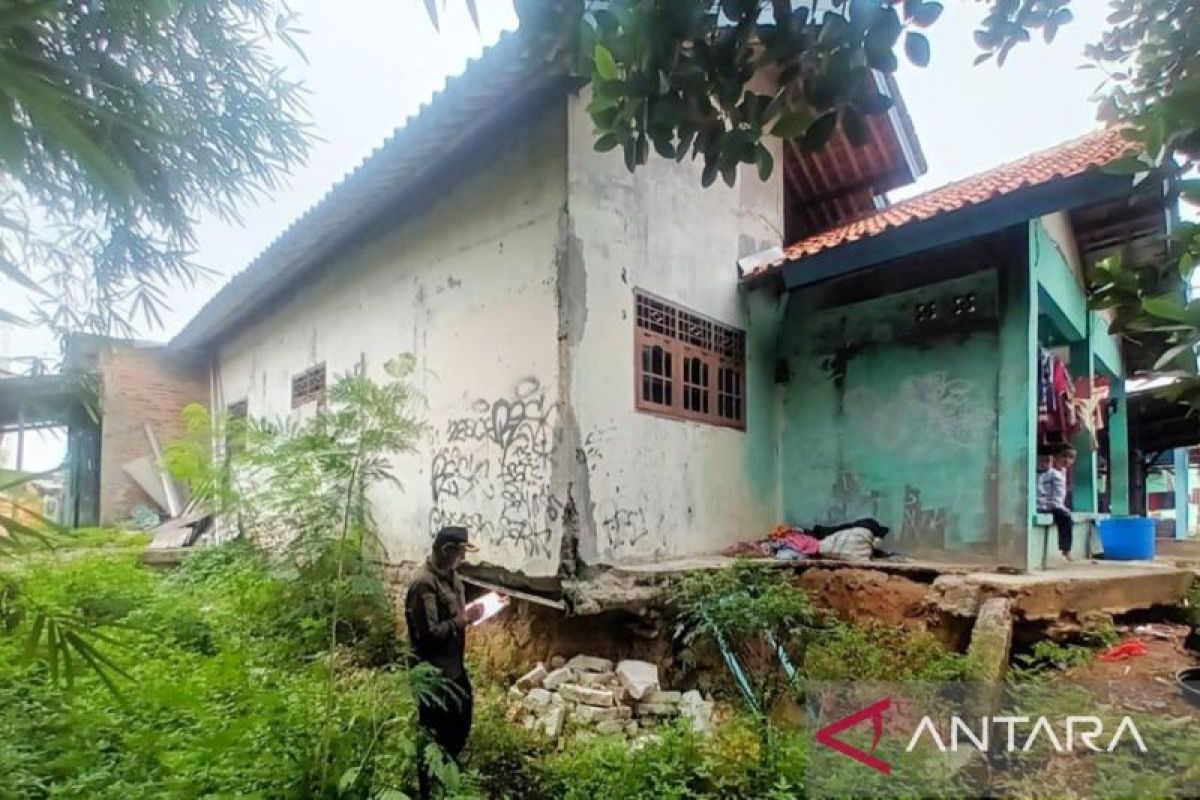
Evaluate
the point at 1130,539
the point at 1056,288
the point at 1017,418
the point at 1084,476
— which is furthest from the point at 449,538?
the point at 1084,476

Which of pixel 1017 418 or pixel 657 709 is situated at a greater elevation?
pixel 1017 418

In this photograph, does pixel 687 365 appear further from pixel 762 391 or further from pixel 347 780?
pixel 347 780

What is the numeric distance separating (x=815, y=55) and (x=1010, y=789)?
330 centimetres

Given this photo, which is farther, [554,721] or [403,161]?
[403,161]

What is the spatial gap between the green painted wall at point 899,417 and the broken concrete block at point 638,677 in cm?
323

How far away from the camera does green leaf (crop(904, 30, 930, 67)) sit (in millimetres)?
2350

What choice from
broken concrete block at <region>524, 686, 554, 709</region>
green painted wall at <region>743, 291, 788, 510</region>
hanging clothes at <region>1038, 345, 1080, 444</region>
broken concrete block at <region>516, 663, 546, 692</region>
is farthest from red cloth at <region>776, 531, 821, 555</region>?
broken concrete block at <region>524, 686, 554, 709</region>

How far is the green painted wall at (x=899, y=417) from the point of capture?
261 inches

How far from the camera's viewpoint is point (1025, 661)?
4.72 m

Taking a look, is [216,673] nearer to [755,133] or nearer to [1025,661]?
[755,133]

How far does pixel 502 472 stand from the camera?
6.20 m

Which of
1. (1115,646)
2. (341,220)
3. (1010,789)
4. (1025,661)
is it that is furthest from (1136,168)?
(341,220)

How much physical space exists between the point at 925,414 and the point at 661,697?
163 inches

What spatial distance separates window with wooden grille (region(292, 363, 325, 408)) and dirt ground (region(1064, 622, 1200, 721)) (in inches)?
352
